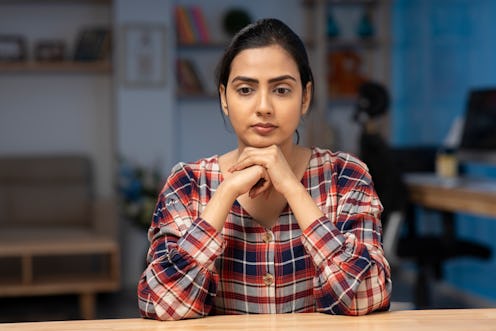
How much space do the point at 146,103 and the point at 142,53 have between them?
333 mm

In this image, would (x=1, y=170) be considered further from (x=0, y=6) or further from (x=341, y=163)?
(x=341, y=163)

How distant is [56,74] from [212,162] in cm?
438

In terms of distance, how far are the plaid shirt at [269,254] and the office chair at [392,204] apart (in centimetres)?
228

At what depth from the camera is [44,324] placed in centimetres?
122

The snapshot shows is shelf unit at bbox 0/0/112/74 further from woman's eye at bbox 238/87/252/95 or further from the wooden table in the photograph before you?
the wooden table

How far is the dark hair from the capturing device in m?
1.36

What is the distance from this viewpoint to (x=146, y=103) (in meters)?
5.45

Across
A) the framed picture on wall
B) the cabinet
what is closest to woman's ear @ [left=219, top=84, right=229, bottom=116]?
the framed picture on wall

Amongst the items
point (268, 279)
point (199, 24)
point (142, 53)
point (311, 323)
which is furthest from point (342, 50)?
point (311, 323)

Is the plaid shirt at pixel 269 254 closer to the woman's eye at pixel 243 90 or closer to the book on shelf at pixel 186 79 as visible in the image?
the woman's eye at pixel 243 90

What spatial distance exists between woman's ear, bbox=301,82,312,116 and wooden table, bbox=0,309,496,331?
0.35 metres

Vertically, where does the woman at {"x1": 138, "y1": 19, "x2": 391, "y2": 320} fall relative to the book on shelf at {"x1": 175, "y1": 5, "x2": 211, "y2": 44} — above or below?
below

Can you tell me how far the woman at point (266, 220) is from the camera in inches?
51.6

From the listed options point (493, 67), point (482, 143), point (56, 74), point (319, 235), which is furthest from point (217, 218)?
point (56, 74)
